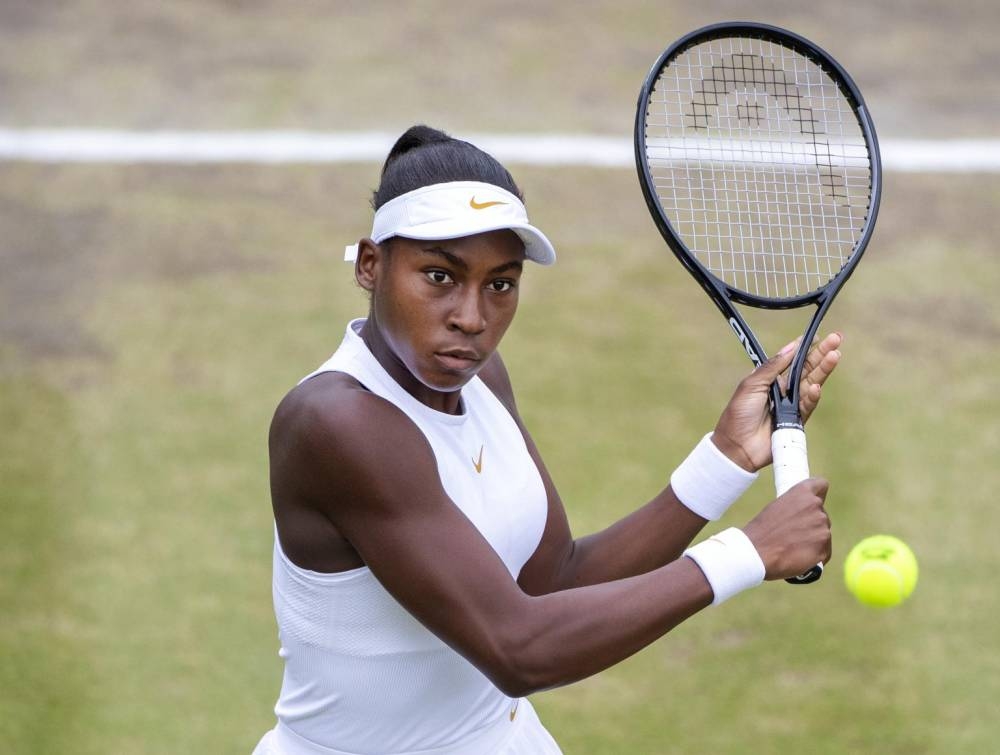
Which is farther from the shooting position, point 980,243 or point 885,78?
point 885,78

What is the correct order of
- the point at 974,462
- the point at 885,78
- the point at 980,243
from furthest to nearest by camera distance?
the point at 885,78, the point at 980,243, the point at 974,462

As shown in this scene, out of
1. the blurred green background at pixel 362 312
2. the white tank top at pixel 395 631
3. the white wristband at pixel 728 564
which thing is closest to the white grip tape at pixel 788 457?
the white wristband at pixel 728 564

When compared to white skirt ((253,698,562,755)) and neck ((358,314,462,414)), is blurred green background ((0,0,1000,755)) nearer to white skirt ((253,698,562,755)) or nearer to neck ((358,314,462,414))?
white skirt ((253,698,562,755))

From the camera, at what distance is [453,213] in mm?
2828

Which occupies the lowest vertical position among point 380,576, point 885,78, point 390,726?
point 390,726

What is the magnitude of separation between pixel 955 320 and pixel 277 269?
3472 mm

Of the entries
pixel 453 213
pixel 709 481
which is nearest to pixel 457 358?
pixel 453 213

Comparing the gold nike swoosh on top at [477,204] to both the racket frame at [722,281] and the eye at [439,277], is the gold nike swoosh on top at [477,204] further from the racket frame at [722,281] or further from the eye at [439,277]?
the racket frame at [722,281]

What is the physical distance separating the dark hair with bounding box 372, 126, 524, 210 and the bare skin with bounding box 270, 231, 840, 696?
0.42 ft

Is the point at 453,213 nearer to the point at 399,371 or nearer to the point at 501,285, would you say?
the point at 501,285

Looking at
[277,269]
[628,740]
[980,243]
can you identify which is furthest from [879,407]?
[277,269]

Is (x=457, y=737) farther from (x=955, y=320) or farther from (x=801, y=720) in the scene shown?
(x=955, y=320)

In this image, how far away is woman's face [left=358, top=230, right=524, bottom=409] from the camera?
285 cm

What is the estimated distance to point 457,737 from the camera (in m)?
3.11
